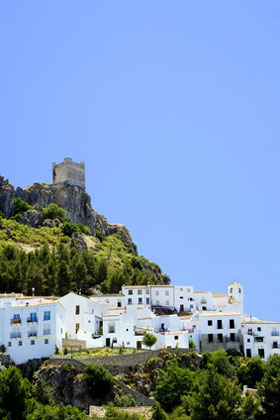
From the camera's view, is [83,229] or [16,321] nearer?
[16,321]

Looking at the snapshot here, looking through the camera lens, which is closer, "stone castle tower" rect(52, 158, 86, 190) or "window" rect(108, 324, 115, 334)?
"window" rect(108, 324, 115, 334)

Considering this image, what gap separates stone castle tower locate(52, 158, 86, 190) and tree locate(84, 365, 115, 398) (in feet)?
268

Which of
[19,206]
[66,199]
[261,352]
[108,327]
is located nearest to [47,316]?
[108,327]

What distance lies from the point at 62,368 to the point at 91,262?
35.2 metres

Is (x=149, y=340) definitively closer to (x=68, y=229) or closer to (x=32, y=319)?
(x=32, y=319)

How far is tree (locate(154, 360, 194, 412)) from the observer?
204 ft

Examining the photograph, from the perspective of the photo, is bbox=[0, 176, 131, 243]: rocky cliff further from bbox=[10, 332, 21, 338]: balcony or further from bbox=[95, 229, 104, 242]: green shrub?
bbox=[10, 332, 21, 338]: balcony

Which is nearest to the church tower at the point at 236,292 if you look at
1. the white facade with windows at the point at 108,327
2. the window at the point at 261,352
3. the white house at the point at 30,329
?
the white facade with windows at the point at 108,327

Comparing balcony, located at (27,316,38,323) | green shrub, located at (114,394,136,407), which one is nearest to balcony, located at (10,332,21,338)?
balcony, located at (27,316,38,323)

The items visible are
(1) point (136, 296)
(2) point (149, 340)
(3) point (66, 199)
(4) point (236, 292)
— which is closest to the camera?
(2) point (149, 340)

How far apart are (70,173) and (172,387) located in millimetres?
86216

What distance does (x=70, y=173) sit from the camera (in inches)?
5659

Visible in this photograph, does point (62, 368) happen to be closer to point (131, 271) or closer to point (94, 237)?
point (131, 271)

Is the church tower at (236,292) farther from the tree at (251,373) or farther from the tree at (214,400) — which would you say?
the tree at (214,400)
